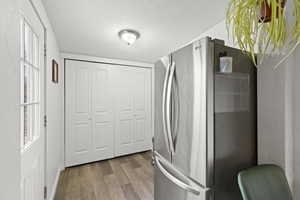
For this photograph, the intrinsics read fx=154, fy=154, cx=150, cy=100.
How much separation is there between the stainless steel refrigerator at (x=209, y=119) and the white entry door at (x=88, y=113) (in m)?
2.24

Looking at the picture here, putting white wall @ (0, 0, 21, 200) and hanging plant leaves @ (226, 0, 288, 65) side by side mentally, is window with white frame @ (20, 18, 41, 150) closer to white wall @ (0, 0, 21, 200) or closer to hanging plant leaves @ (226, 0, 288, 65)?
white wall @ (0, 0, 21, 200)

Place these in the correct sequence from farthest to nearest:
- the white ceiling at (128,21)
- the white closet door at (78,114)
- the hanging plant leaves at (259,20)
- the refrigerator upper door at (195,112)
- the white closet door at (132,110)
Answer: the white closet door at (132,110) → the white closet door at (78,114) → the white ceiling at (128,21) → the refrigerator upper door at (195,112) → the hanging plant leaves at (259,20)

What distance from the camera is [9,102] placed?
0.66m

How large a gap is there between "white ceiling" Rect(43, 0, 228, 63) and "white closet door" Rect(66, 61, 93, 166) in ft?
1.44

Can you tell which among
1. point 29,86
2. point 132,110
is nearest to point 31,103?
point 29,86

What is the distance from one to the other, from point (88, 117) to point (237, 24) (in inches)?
117

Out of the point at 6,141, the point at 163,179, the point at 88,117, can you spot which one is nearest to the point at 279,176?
the point at 163,179

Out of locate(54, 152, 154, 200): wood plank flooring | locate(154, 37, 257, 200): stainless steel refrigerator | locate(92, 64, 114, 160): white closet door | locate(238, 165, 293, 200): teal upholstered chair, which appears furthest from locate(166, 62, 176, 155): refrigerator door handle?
locate(92, 64, 114, 160): white closet door

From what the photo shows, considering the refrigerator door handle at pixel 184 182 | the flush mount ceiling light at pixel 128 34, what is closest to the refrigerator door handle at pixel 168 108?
the refrigerator door handle at pixel 184 182

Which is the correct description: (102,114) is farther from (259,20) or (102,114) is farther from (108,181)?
(259,20)

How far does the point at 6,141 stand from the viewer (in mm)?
634

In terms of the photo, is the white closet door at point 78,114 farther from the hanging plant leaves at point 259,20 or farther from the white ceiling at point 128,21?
the hanging plant leaves at point 259,20

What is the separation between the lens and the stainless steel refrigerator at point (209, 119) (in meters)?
0.99

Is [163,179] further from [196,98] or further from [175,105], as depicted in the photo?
[196,98]
